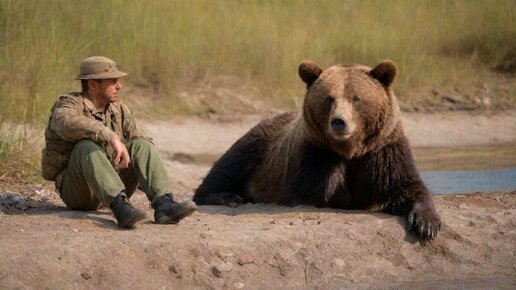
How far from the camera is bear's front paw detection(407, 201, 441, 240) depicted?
717 cm

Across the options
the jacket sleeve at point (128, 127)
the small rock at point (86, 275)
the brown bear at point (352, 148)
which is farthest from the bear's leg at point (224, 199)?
the small rock at point (86, 275)

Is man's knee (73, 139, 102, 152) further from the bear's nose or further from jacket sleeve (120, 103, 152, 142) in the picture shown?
the bear's nose

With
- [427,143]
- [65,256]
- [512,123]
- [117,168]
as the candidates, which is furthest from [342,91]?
[512,123]

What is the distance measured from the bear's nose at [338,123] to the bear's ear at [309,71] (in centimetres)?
66

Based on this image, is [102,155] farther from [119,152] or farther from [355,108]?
[355,108]

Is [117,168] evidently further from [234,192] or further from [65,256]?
[234,192]

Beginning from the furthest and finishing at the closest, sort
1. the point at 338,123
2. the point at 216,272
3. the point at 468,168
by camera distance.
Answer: the point at 468,168
the point at 338,123
the point at 216,272

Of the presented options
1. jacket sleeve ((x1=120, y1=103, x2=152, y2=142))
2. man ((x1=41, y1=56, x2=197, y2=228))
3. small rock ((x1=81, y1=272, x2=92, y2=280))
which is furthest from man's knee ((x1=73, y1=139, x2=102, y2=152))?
small rock ((x1=81, y1=272, x2=92, y2=280))

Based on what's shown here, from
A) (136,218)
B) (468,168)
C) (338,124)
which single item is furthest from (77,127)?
(468,168)

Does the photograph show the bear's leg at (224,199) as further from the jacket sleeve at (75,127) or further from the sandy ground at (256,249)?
the jacket sleeve at (75,127)

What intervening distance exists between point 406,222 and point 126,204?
1957 millimetres

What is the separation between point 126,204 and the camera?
6750mm

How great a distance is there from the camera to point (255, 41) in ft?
50.8

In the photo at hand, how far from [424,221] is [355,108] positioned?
1038 mm
